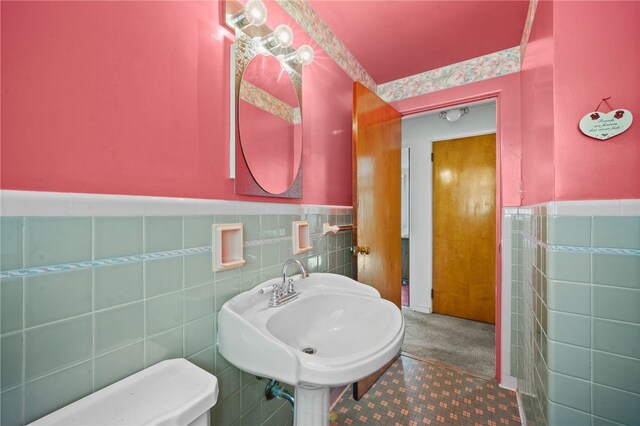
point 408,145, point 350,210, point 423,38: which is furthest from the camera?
point 408,145

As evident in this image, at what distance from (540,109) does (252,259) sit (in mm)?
1388

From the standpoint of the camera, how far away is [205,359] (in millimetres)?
871

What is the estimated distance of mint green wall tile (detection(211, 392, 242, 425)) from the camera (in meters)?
0.91

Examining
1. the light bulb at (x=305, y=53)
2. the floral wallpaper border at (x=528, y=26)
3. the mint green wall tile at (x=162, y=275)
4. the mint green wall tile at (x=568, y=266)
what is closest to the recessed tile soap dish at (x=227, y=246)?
the mint green wall tile at (x=162, y=275)

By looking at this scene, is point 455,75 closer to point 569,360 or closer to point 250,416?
point 569,360

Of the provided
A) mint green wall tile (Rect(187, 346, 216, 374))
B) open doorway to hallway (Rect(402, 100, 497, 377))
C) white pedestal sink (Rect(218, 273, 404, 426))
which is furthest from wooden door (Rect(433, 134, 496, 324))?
mint green wall tile (Rect(187, 346, 216, 374))

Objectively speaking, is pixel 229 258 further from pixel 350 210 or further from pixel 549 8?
pixel 549 8

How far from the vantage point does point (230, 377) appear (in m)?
0.96

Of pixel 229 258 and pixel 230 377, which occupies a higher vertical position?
pixel 229 258

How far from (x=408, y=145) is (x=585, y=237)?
2.34 m

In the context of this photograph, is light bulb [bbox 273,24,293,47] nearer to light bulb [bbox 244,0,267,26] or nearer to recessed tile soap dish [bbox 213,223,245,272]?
light bulb [bbox 244,0,267,26]

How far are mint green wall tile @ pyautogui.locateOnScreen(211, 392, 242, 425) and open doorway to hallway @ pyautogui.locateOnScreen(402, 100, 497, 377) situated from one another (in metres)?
1.75

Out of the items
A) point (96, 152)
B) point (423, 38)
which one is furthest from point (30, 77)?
point (423, 38)

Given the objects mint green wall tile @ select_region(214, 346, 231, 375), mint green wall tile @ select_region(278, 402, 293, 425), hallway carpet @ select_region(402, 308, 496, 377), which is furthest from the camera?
hallway carpet @ select_region(402, 308, 496, 377)
